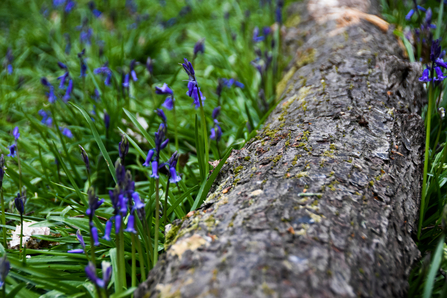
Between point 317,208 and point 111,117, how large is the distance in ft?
6.80

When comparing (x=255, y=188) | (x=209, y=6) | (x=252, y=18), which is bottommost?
(x=255, y=188)

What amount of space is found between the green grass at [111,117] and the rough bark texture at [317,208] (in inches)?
10.2

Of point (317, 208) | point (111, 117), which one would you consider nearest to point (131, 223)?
point (317, 208)

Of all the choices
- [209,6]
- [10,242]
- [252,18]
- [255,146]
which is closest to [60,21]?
[209,6]

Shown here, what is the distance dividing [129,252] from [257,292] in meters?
0.93

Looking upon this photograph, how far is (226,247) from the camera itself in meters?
1.16

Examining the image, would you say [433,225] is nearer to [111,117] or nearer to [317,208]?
[317,208]

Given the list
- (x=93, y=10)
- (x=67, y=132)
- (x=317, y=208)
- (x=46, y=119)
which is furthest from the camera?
(x=93, y=10)

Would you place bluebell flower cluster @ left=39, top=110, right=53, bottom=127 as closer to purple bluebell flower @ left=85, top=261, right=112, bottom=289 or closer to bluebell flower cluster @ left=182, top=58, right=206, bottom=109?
bluebell flower cluster @ left=182, top=58, right=206, bottom=109

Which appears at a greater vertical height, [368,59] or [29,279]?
[368,59]

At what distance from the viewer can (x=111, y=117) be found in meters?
2.71

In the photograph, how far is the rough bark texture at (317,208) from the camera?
1059 millimetres

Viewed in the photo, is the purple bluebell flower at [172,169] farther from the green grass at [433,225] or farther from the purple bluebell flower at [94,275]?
the green grass at [433,225]

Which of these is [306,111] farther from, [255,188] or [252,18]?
[252,18]
